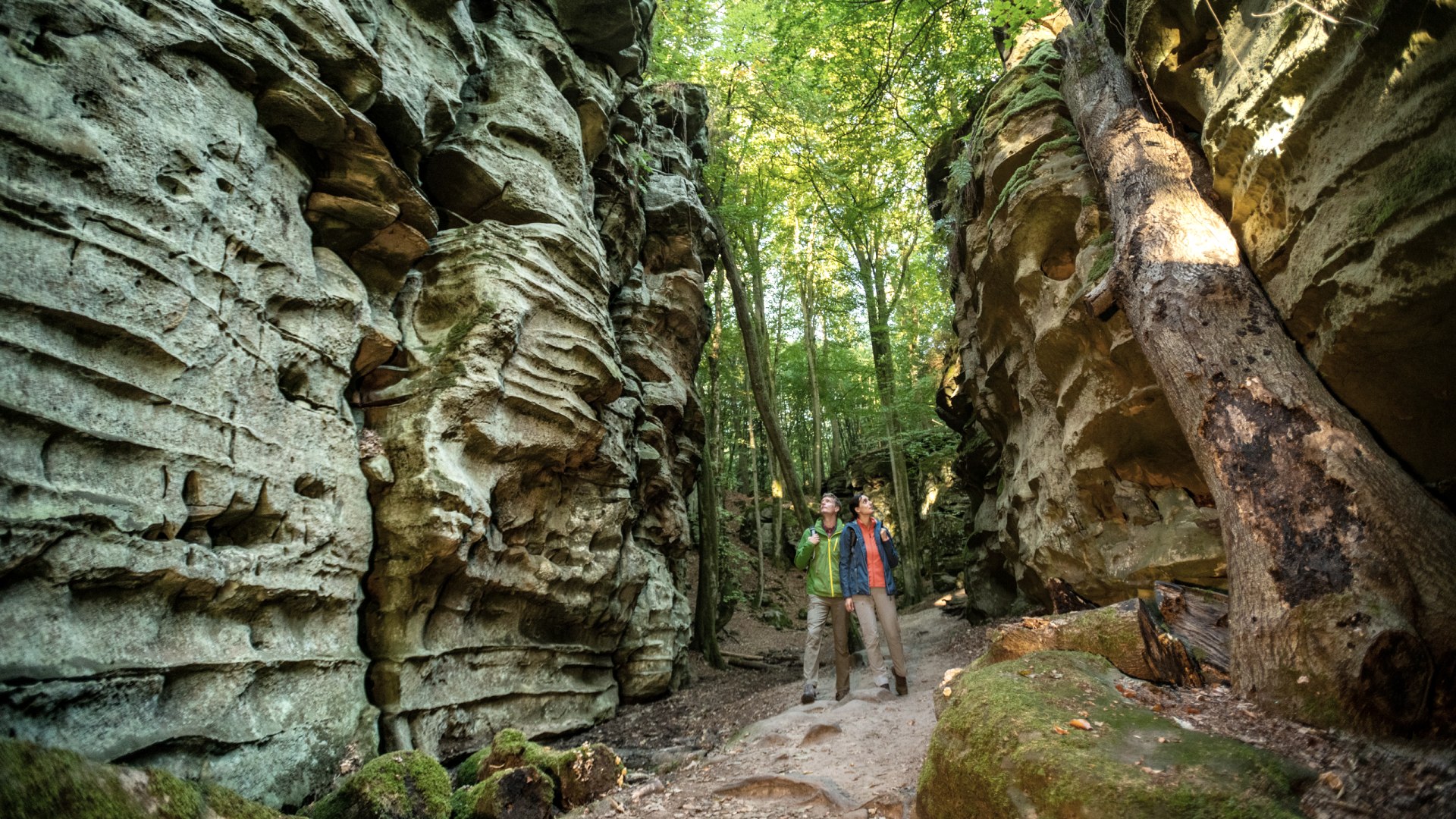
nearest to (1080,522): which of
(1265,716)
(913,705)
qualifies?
(913,705)

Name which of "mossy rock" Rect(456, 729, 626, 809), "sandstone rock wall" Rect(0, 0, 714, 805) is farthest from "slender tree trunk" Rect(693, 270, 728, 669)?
"mossy rock" Rect(456, 729, 626, 809)

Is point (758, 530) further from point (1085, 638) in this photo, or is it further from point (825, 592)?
point (1085, 638)

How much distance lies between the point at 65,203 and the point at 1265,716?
25.2ft

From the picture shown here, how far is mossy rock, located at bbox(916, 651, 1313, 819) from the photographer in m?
2.49

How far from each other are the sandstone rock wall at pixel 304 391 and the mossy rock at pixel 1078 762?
4748 mm

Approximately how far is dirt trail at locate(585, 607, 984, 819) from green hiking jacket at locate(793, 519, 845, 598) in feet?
3.84

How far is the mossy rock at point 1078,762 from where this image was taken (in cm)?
249

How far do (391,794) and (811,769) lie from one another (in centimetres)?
293

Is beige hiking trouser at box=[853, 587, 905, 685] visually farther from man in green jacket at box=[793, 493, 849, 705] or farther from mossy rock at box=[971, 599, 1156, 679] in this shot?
mossy rock at box=[971, 599, 1156, 679]

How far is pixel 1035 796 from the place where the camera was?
2.79 m

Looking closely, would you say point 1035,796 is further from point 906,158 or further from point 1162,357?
point 906,158

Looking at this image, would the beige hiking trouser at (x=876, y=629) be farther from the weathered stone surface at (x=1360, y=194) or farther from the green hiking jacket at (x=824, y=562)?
the weathered stone surface at (x=1360, y=194)

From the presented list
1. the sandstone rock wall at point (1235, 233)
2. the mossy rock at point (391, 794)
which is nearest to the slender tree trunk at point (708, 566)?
the sandstone rock wall at point (1235, 233)

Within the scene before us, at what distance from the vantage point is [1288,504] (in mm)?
4000
